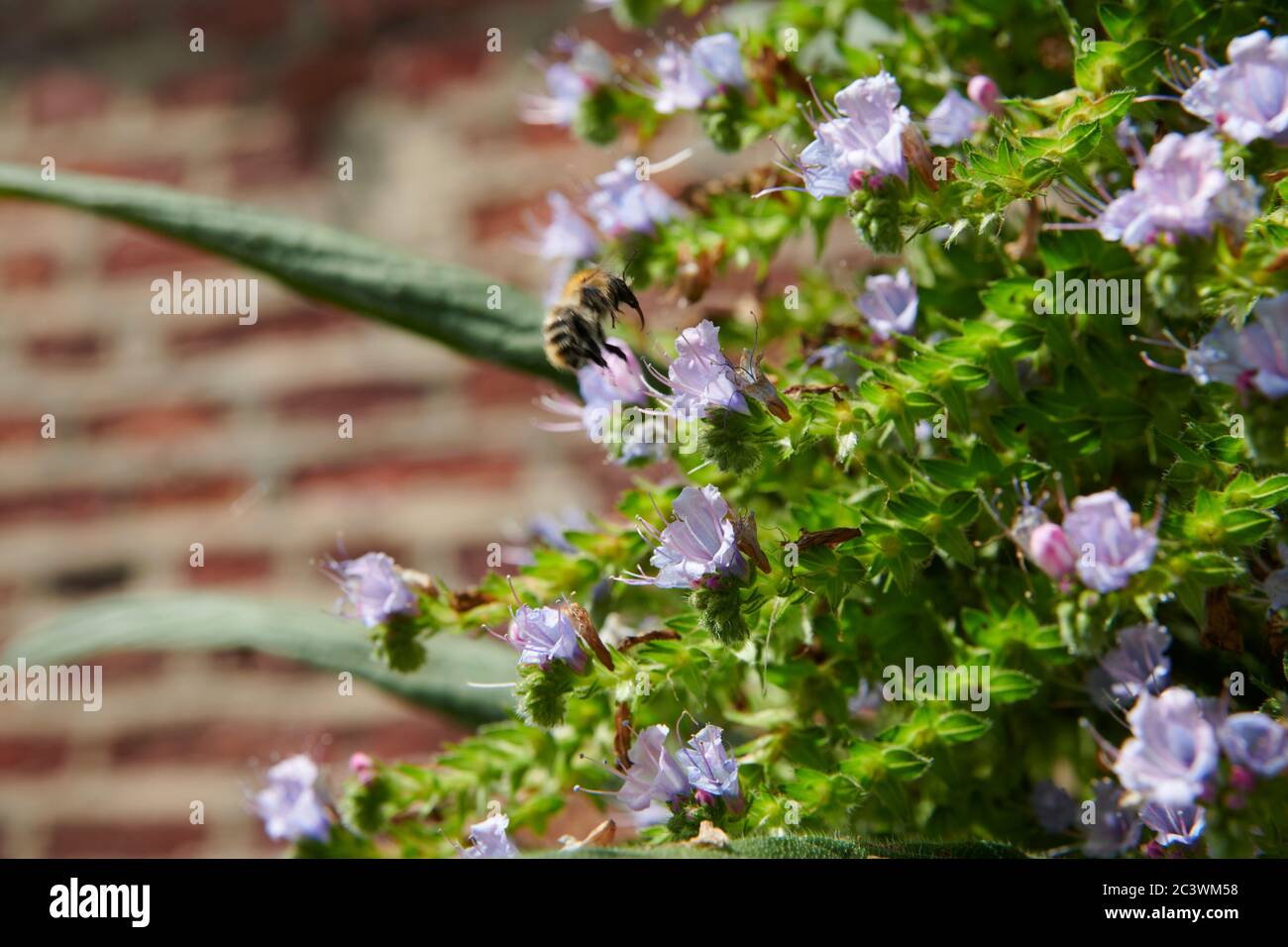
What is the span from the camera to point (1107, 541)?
38 centimetres

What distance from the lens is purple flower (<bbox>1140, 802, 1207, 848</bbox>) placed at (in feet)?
1.24

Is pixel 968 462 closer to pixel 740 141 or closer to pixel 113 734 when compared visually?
pixel 740 141

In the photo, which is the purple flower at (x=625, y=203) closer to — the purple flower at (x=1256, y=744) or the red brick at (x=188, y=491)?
the purple flower at (x=1256, y=744)

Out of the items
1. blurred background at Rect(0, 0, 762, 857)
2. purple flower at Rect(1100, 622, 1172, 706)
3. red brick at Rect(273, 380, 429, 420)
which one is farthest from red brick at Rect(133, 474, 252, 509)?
purple flower at Rect(1100, 622, 1172, 706)

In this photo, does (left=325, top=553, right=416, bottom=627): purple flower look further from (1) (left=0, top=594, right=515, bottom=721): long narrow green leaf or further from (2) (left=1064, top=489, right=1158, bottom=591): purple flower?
(2) (left=1064, top=489, right=1158, bottom=591): purple flower

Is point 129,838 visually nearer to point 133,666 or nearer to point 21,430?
point 133,666

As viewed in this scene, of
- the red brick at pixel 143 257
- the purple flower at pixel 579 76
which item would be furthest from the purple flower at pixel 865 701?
the red brick at pixel 143 257

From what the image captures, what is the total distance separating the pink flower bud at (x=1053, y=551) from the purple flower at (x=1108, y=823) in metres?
0.12

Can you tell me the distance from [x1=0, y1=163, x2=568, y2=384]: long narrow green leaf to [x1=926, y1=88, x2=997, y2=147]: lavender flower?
208 millimetres

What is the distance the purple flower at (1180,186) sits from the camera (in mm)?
348

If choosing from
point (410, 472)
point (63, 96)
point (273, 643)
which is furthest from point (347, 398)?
point (273, 643)
